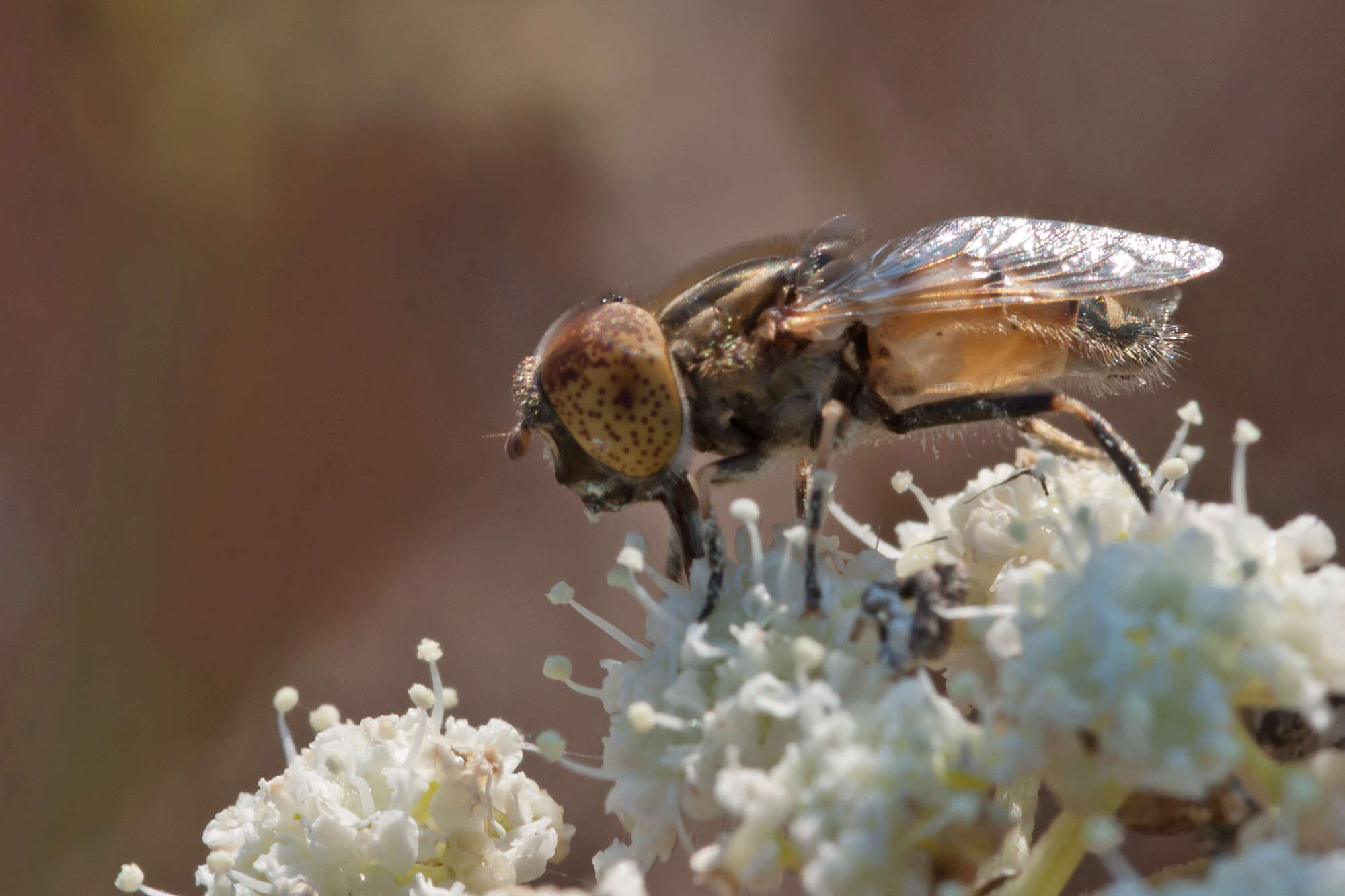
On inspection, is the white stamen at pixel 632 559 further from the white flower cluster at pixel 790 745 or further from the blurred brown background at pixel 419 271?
the blurred brown background at pixel 419 271

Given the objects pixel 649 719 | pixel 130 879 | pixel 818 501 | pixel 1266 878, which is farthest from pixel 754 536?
pixel 130 879

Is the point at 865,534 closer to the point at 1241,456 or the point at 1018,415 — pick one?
the point at 1018,415

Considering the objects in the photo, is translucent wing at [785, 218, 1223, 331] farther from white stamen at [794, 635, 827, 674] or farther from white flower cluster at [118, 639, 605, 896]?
white flower cluster at [118, 639, 605, 896]

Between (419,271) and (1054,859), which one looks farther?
(419,271)

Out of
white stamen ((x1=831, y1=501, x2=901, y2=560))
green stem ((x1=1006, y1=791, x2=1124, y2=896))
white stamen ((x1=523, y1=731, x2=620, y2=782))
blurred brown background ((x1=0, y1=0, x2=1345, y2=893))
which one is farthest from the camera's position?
blurred brown background ((x1=0, y1=0, x2=1345, y2=893))

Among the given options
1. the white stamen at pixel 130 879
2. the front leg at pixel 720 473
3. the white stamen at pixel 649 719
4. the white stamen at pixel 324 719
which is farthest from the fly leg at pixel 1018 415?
the white stamen at pixel 130 879

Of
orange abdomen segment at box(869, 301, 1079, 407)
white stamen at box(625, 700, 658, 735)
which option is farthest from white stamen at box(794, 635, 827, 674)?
orange abdomen segment at box(869, 301, 1079, 407)
